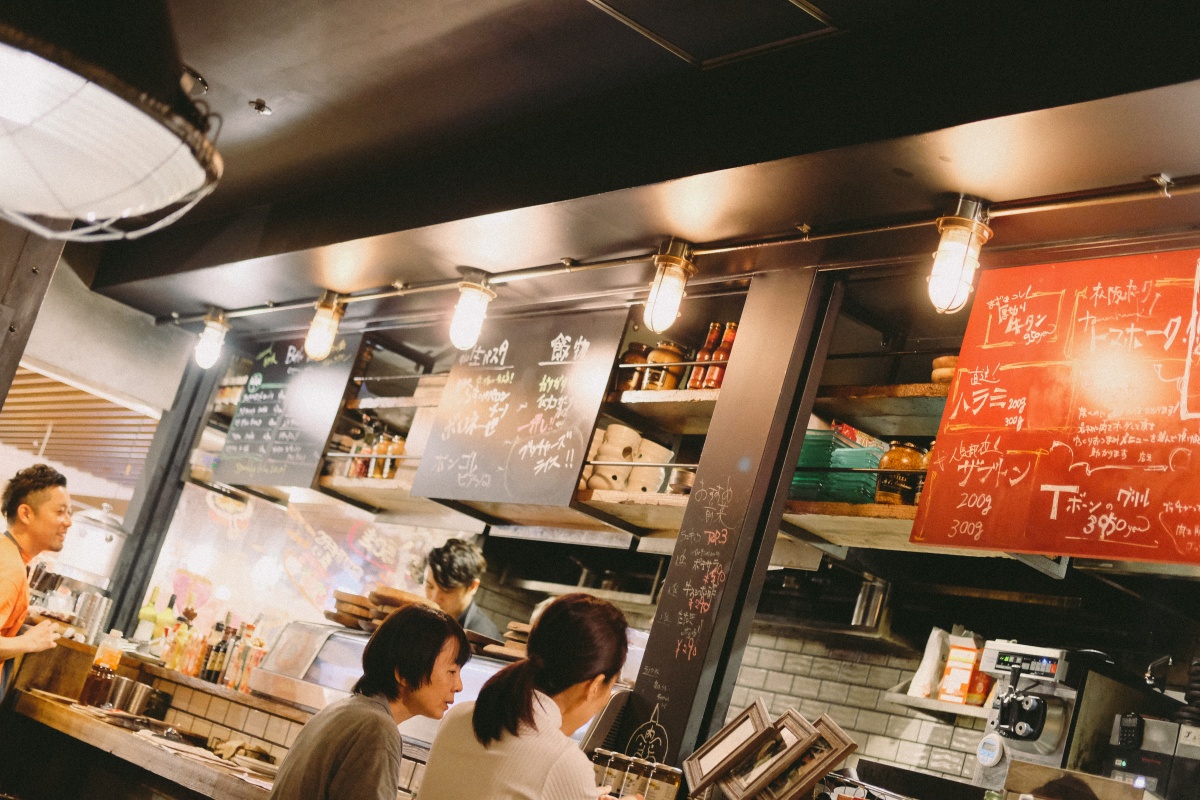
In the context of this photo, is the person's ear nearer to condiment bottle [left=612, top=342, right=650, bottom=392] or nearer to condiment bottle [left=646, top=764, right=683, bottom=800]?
condiment bottle [left=646, top=764, right=683, bottom=800]

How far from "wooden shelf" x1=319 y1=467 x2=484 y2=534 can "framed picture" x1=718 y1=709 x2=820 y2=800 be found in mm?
2967

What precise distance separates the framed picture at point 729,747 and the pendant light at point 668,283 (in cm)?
151

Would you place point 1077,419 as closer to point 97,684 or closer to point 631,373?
point 631,373

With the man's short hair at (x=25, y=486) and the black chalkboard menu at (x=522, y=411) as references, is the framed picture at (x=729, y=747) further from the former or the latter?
the man's short hair at (x=25, y=486)

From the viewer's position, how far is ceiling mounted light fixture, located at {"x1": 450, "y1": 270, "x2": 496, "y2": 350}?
4.82 metres

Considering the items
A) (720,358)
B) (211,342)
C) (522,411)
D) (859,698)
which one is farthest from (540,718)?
(211,342)

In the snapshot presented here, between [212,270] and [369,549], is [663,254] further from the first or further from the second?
[369,549]

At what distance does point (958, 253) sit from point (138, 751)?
11.6 feet

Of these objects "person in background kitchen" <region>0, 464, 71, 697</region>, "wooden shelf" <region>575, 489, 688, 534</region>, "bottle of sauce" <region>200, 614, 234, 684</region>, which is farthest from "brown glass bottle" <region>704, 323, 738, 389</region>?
"bottle of sauce" <region>200, 614, 234, 684</region>

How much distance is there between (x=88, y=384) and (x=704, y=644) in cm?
507

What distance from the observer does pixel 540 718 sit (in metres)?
2.43

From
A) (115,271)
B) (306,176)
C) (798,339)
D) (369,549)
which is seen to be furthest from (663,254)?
(115,271)

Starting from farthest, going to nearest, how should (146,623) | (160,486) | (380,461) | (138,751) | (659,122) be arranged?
(160,486)
(146,623)
(380,461)
(138,751)
(659,122)

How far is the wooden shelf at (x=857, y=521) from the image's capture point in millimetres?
3820
